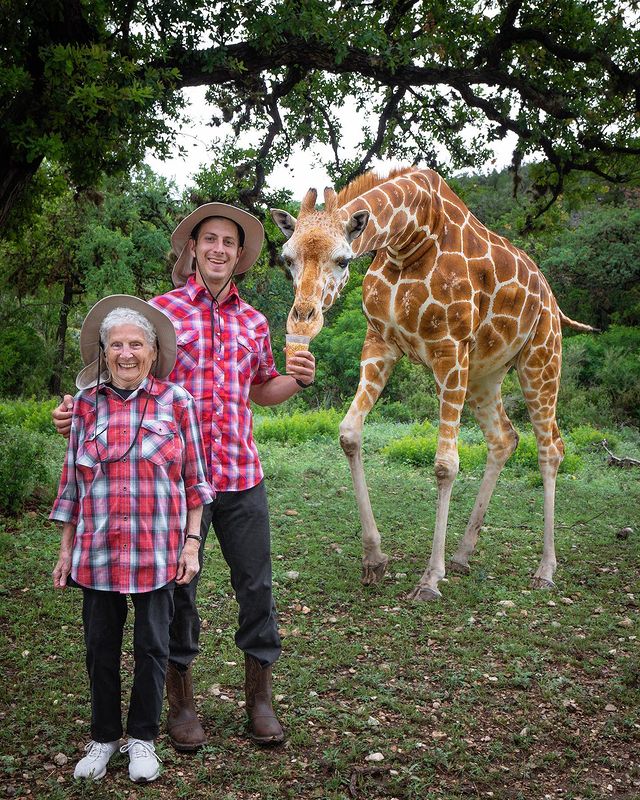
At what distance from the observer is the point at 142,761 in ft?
9.94

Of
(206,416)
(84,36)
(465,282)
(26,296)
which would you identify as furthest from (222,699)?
(26,296)

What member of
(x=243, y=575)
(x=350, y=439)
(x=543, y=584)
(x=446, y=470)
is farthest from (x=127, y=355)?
(x=543, y=584)

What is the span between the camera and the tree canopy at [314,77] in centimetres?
553

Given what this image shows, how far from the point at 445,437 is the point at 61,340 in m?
15.7

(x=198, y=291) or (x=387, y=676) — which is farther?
(x=387, y=676)

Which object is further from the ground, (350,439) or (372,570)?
(350,439)

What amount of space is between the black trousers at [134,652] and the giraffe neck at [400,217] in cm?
270

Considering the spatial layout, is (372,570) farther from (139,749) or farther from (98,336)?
(98,336)

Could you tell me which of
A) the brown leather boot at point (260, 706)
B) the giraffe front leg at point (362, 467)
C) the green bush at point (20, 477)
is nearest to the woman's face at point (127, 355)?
the brown leather boot at point (260, 706)

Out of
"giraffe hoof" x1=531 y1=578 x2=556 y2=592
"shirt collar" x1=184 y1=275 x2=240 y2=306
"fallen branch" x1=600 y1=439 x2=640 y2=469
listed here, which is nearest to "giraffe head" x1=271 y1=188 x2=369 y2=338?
"shirt collar" x1=184 y1=275 x2=240 y2=306

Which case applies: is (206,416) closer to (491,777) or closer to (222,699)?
(222,699)

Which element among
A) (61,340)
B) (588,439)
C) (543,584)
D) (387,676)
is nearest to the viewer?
(387,676)

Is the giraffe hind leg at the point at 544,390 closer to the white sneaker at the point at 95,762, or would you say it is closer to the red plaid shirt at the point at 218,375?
the red plaid shirt at the point at 218,375

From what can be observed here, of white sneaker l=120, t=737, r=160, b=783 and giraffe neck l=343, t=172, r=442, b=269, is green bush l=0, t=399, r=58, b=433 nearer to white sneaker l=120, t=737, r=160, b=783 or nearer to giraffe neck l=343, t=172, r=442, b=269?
giraffe neck l=343, t=172, r=442, b=269
